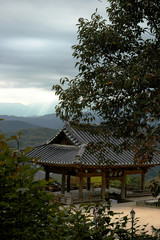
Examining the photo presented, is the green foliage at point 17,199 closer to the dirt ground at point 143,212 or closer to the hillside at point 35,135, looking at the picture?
the dirt ground at point 143,212

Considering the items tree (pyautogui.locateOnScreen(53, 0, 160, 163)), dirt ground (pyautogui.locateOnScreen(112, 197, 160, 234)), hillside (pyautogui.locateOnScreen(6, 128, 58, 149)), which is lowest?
dirt ground (pyautogui.locateOnScreen(112, 197, 160, 234))

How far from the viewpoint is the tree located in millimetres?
8438

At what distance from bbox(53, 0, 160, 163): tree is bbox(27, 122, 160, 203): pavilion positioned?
8901mm

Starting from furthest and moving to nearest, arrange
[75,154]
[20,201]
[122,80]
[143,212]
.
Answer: [75,154] → [143,212] → [122,80] → [20,201]

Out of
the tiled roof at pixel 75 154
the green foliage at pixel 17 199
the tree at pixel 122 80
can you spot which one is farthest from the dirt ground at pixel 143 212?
the green foliage at pixel 17 199

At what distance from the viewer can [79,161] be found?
18656mm

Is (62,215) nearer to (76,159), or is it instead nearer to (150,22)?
(150,22)

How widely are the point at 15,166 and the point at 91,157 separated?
16.3 m

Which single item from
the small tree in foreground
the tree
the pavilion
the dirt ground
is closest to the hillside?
the pavilion

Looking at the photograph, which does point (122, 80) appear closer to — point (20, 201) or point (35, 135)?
point (20, 201)

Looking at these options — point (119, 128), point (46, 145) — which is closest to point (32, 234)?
point (119, 128)

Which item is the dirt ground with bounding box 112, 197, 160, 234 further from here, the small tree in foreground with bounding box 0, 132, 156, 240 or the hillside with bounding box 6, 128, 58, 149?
the hillside with bounding box 6, 128, 58, 149

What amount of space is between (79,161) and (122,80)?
35.2ft

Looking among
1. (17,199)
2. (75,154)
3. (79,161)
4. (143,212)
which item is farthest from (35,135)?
(17,199)
